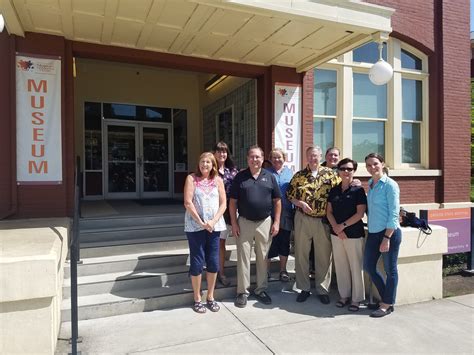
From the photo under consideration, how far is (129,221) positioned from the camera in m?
6.10

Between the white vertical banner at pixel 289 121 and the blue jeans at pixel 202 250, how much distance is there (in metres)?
3.10

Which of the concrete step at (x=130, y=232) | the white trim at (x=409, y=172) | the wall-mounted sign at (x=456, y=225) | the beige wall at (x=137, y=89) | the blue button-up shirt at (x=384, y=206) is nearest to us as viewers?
the blue button-up shirt at (x=384, y=206)

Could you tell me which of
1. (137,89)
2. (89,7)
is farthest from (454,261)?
(137,89)

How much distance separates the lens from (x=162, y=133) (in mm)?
10945

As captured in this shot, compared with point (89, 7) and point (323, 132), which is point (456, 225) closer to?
point (323, 132)

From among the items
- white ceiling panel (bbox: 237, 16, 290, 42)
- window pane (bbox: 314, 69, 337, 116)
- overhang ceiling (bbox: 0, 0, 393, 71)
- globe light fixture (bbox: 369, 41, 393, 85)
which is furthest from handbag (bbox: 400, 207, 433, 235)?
window pane (bbox: 314, 69, 337, 116)

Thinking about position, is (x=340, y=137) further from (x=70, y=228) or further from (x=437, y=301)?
(x=70, y=228)

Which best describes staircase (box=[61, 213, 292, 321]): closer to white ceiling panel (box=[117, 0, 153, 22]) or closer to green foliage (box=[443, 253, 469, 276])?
white ceiling panel (box=[117, 0, 153, 22])

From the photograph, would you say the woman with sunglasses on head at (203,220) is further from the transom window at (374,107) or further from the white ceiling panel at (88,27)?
the transom window at (374,107)

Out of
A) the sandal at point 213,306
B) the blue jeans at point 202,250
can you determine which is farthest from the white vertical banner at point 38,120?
the sandal at point 213,306

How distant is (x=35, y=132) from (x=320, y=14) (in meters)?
4.21

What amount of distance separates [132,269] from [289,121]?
3.84 metres

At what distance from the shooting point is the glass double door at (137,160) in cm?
1033

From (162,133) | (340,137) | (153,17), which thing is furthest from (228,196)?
(162,133)
